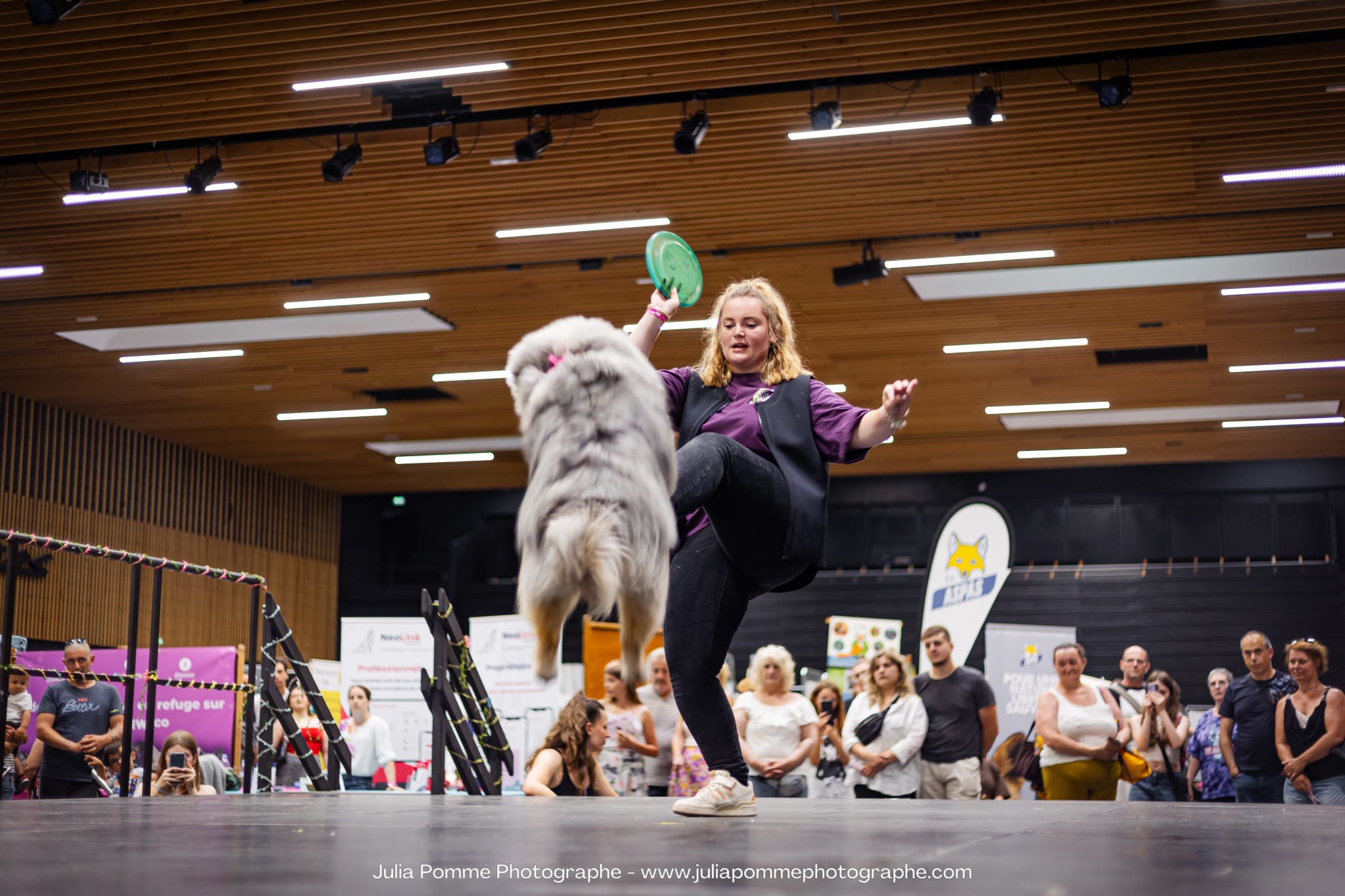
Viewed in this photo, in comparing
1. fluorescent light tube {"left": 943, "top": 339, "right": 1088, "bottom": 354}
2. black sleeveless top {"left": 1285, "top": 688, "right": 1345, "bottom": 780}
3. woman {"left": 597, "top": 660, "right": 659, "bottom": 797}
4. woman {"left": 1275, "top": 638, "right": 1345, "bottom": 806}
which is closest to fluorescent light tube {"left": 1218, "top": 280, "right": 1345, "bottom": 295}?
fluorescent light tube {"left": 943, "top": 339, "right": 1088, "bottom": 354}

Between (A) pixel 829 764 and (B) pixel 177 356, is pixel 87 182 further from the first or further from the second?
(A) pixel 829 764

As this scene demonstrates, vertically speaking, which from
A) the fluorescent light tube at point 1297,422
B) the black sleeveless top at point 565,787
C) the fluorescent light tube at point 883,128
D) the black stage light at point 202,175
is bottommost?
the black sleeveless top at point 565,787

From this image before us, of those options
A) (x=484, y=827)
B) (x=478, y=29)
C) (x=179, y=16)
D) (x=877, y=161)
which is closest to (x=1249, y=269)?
(x=877, y=161)

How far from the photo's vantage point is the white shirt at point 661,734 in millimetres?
6426

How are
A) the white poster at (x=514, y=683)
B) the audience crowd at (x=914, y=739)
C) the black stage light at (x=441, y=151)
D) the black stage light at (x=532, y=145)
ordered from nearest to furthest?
the audience crowd at (x=914, y=739), the black stage light at (x=532, y=145), the black stage light at (x=441, y=151), the white poster at (x=514, y=683)

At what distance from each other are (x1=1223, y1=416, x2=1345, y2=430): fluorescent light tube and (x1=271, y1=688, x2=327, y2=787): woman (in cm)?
1053

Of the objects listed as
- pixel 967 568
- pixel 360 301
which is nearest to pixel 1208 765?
pixel 967 568

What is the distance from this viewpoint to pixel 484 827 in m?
2.53

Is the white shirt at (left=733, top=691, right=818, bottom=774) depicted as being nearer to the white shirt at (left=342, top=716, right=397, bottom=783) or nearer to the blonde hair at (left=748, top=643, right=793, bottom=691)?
the blonde hair at (left=748, top=643, right=793, bottom=691)

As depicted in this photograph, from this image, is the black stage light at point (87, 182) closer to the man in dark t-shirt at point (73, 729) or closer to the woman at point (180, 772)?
the man in dark t-shirt at point (73, 729)

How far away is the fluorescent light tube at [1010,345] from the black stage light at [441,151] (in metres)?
5.85

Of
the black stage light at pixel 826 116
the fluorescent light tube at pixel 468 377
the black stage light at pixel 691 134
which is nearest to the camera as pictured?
the black stage light at pixel 826 116

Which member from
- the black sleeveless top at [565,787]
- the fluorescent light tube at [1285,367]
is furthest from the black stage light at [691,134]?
the fluorescent light tube at [1285,367]

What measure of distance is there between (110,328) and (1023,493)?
11530 millimetres
